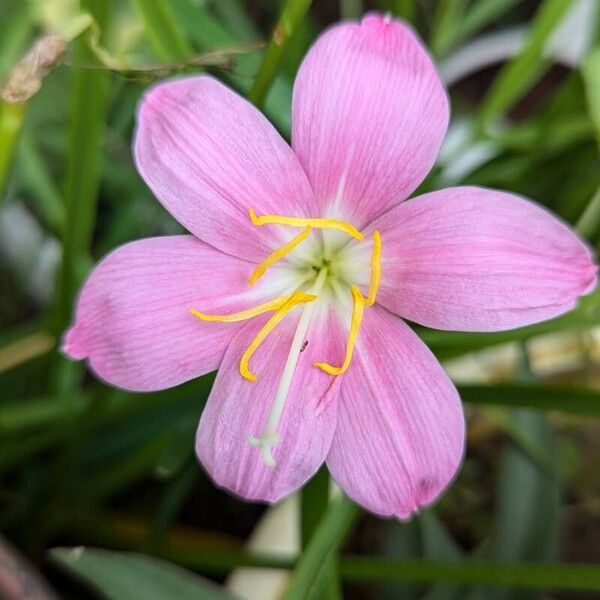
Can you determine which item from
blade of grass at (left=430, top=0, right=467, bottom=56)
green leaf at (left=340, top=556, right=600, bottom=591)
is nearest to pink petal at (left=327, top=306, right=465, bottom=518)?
green leaf at (left=340, top=556, right=600, bottom=591)

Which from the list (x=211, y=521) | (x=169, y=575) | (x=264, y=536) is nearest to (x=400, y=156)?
(x=169, y=575)

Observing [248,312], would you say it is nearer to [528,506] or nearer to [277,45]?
[277,45]

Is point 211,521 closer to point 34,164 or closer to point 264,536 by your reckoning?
point 264,536

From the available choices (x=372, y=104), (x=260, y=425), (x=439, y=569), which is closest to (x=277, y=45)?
(x=372, y=104)

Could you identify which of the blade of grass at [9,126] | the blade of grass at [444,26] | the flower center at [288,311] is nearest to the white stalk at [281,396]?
the flower center at [288,311]

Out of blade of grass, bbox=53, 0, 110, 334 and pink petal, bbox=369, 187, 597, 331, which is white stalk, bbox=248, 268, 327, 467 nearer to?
pink petal, bbox=369, 187, 597, 331

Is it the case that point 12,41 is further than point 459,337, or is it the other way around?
point 12,41
